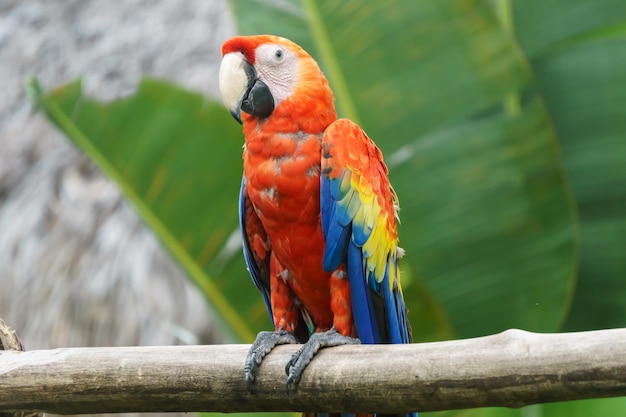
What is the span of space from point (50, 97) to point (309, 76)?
2.70ft

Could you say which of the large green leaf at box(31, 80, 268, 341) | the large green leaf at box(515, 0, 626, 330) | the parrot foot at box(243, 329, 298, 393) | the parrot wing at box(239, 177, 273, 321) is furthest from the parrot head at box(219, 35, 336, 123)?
the large green leaf at box(515, 0, 626, 330)

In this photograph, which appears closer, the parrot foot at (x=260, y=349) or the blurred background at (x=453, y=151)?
the parrot foot at (x=260, y=349)

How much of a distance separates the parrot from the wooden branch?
0.19 metres

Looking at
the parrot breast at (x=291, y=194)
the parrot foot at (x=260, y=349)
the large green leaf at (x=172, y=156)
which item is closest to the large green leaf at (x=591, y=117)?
the large green leaf at (x=172, y=156)

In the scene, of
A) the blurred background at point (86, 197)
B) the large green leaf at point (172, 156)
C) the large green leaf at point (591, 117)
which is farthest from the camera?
the blurred background at point (86, 197)

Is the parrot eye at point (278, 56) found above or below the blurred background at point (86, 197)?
above

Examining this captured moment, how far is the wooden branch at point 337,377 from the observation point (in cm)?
95

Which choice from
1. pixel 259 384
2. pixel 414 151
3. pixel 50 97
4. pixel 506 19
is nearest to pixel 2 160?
pixel 50 97

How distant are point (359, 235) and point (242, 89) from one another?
345 mm

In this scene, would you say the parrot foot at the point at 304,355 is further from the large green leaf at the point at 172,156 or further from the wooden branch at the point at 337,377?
the large green leaf at the point at 172,156

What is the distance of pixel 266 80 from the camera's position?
1.38 meters

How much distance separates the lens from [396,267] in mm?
1431

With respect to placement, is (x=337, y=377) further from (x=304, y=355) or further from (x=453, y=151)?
(x=453, y=151)

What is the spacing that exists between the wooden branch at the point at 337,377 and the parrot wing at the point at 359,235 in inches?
7.2
